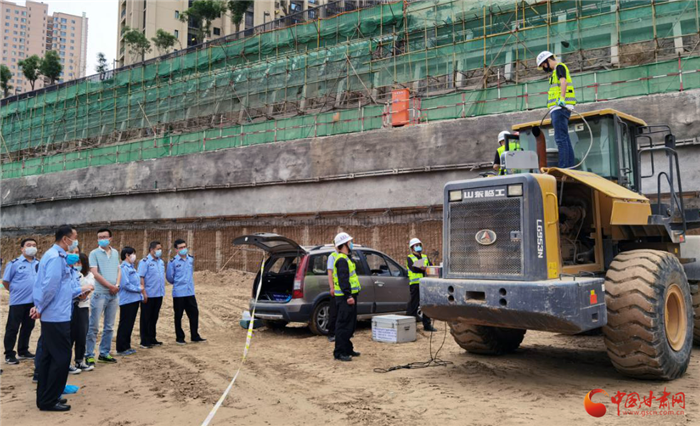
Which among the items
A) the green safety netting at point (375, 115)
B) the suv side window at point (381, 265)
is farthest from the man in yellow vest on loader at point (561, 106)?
the green safety netting at point (375, 115)

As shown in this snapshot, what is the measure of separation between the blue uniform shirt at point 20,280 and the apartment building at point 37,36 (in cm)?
12018

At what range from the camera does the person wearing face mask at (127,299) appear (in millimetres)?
8484

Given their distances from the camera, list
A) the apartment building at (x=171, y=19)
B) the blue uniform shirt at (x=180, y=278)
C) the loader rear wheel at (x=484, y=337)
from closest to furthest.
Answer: the loader rear wheel at (x=484, y=337), the blue uniform shirt at (x=180, y=278), the apartment building at (x=171, y=19)

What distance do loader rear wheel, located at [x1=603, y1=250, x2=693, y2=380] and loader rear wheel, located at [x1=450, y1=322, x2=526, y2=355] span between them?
1.83m

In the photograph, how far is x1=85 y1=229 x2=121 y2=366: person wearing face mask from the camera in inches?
305

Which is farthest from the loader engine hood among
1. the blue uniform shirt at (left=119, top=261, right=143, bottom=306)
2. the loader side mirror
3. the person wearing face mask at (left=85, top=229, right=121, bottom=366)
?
the blue uniform shirt at (left=119, top=261, right=143, bottom=306)

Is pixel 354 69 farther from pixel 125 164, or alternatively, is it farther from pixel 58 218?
pixel 58 218

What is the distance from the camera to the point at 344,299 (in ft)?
26.5

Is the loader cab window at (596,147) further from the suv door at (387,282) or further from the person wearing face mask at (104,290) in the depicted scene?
the person wearing face mask at (104,290)

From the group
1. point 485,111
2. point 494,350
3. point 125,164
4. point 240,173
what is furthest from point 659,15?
point 125,164

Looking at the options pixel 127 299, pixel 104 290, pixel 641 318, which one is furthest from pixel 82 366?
pixel 641 318

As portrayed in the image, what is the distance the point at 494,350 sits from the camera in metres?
7.68

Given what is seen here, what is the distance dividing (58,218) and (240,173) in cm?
1327

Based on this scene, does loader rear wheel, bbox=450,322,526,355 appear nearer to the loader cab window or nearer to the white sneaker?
the loader cab window
